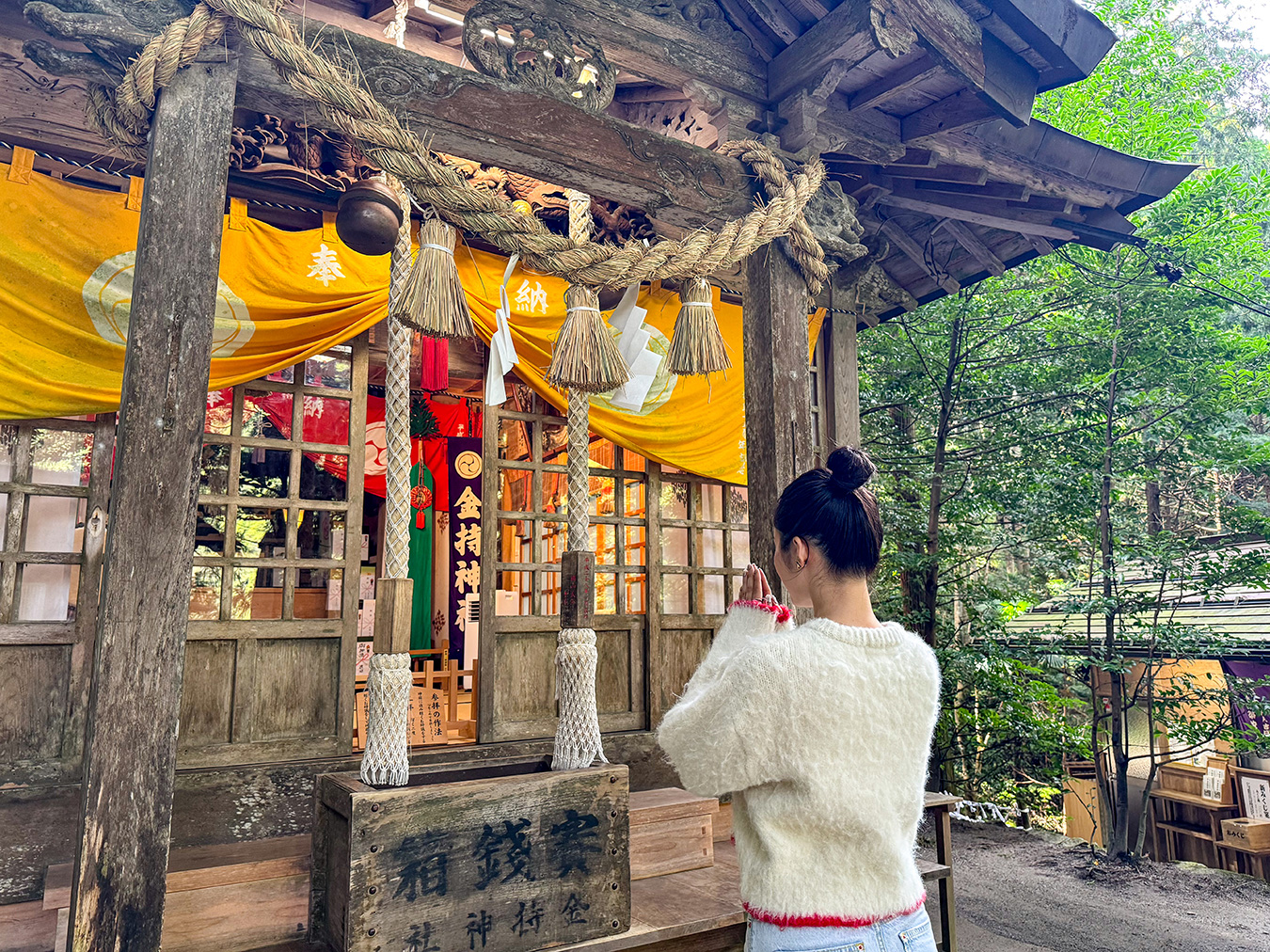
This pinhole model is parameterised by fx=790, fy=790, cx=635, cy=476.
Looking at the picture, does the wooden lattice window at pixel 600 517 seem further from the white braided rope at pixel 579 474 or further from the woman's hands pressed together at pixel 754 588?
the woman's hands pressed together at pixel 754 588

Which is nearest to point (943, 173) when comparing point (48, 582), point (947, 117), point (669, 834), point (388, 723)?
point (947, 117)

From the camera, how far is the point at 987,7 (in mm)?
3709

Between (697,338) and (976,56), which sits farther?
(976,56)

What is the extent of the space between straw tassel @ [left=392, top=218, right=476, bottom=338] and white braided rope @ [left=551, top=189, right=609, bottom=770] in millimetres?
519

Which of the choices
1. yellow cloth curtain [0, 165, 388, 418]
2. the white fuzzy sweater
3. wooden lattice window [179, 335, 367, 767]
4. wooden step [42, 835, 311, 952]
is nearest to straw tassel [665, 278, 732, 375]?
the white fuzzy sweater

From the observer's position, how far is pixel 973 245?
5.68 meters

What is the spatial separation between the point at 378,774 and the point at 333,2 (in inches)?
190

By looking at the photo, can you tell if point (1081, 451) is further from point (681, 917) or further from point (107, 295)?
point (107, 295)

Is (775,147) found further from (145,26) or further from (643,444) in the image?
(145,26)

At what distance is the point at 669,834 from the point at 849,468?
8.24 ft

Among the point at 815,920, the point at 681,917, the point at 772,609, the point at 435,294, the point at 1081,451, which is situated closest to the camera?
the point at 815,920

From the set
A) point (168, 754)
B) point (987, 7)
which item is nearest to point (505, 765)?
point (168, 754)

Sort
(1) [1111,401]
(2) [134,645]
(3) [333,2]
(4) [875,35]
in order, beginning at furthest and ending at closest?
(1) [1111,401] → (3) [333,2] → (4) [875,35] → (2) [134,645]

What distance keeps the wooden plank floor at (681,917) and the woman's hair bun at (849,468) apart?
1782 mm
